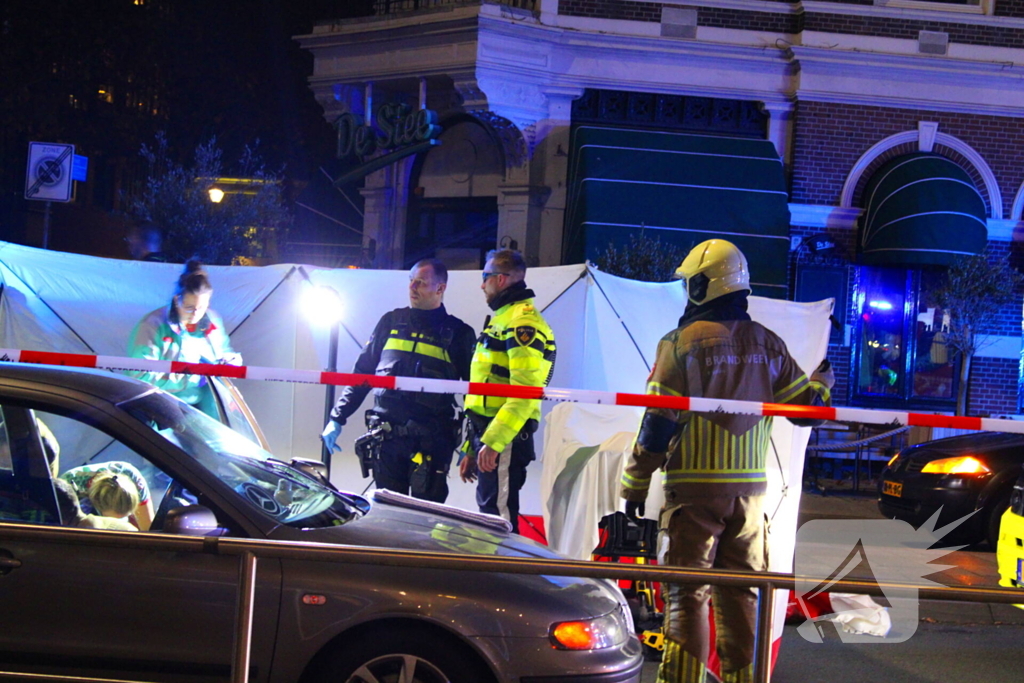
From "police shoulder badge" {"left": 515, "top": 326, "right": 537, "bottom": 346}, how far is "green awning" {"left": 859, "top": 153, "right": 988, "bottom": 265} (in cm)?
939

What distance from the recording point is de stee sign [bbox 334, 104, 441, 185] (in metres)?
14.4

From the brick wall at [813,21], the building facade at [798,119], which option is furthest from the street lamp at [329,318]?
the brick wall at [813,21]

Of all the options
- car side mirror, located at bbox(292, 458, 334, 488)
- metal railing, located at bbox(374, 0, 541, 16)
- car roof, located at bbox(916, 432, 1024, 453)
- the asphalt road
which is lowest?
the asphalt road

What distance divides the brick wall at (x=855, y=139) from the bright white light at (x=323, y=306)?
823 cm

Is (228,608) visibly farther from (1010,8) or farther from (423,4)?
(1010,8)

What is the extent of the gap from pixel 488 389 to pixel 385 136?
10.9 metres

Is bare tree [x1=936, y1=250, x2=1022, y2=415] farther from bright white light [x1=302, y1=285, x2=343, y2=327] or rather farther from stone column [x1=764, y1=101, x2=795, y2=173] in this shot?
bright white light [x1=302, y1=285, x2=343, y2=327]

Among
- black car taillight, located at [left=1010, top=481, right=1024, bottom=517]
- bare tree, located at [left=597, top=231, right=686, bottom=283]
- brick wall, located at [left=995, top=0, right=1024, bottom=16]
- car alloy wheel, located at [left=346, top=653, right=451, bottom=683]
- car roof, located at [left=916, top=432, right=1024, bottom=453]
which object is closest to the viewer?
car alloy wheel, located at [left=346, top=653, right=451, bottom=683]

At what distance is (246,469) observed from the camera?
3.83 metres

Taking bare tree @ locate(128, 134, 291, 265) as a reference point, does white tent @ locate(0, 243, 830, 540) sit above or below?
below

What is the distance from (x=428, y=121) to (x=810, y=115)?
550 centimetres

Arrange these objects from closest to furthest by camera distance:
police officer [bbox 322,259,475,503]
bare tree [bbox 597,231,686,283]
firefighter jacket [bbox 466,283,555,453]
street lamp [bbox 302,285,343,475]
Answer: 1. firefighter jacket [bbox 466,283,555,453]
2. police officer [bbox 322,259,475,503]
3. street lamp [bbox 302,285,343,475]
4. bare tree [bbox 597,231,686,283]

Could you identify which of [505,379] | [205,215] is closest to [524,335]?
[505,379]

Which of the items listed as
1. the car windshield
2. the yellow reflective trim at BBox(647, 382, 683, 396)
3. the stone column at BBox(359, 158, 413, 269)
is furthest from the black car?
the stone column at BBox(359, 158, 413, 269)
